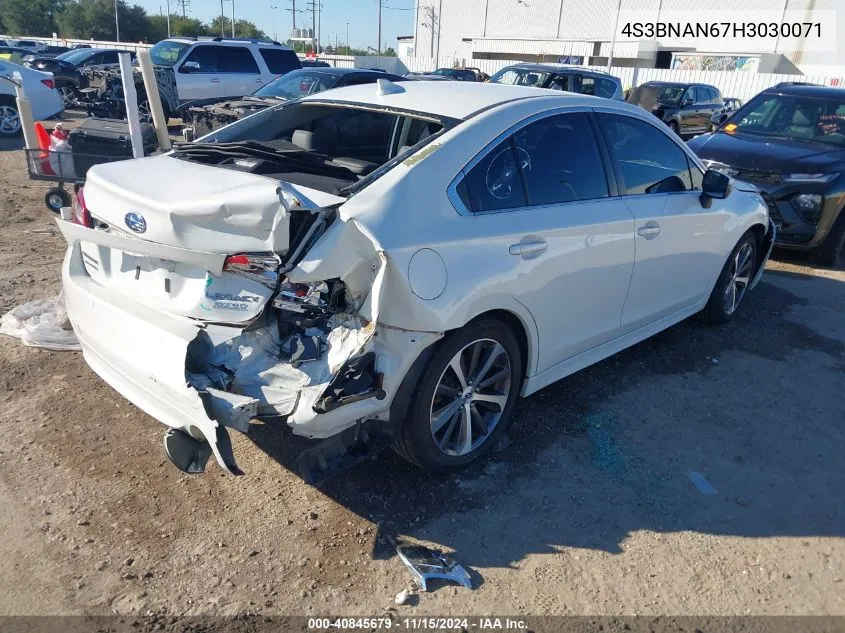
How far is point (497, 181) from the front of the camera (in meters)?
3.34

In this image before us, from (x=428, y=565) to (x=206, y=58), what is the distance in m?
14.6

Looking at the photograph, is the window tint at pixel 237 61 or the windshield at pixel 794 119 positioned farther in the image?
the window tint at pixel 237 61

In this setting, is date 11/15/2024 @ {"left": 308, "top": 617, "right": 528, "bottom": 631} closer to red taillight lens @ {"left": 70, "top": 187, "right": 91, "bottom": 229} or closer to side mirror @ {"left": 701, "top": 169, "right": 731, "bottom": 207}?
red taillight lens @ {"left": 70, "top": 187, "right": 91, "bottom": 229}

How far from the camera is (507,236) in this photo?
10.6ft

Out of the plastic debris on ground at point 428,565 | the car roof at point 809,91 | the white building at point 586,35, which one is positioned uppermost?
the white building at point 586,35

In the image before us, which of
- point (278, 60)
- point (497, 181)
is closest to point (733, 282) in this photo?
point (497, 181)

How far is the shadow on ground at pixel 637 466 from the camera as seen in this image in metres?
3.15

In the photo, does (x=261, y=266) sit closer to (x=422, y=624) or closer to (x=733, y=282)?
(x=422, y=624)

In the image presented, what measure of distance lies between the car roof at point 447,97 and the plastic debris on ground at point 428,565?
2105 millimetres

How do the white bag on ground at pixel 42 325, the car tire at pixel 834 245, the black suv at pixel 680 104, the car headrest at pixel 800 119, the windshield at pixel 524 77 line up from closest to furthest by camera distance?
the white bag on ground at pixel 42 325
the car tire at pixel 834 245
the car headrest at pixel 800 119
the windshield at pixel 524 77
the black suv at pixel 680 104

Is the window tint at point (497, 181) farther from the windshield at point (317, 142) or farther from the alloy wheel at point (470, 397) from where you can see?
the alloy wheel at point (470, 397)

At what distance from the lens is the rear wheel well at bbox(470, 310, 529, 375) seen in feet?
10.8

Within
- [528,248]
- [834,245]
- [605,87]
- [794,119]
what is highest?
[794,119]

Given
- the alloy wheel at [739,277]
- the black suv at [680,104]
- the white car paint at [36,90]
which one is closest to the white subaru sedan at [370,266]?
the alloy wheel at [739,277]
